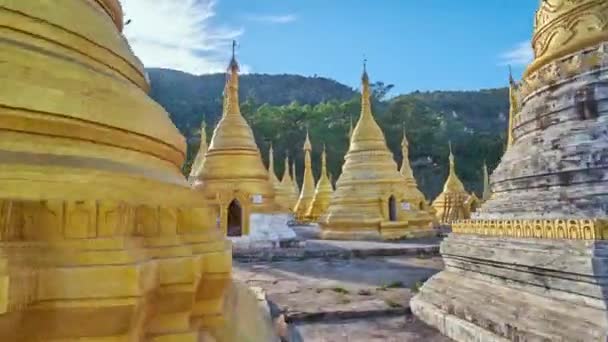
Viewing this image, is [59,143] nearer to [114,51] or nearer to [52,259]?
[52,259]

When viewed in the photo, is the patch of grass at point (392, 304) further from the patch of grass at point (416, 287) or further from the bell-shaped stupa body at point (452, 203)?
the bell-shaped stupa body at point (452, 203)

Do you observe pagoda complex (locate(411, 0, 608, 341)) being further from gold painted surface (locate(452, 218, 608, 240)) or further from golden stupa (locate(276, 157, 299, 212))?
golden stupa (locate(276, 157, 299, 212))

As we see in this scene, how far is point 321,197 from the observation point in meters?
26.8

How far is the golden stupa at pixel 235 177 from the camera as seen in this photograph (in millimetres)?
13258

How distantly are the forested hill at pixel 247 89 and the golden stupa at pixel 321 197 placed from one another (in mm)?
49433

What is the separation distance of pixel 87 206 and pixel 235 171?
1120cm

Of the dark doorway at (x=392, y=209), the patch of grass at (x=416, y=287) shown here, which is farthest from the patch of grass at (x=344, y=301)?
the dark doorway at (x=392, y=209)

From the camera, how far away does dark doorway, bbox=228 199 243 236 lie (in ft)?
45.1

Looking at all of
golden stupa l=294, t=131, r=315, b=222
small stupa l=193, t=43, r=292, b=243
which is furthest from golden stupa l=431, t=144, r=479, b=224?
small stupa l=193, t=43, r=292, b=243

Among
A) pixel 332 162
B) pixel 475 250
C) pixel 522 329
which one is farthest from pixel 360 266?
pixel 332 162

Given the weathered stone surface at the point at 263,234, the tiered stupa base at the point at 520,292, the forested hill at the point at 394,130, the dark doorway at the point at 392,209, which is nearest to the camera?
the tiered stupa base at the point at 520,292

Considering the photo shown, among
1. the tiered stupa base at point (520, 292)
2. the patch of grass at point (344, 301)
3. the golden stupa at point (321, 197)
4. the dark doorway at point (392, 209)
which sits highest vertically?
the golden stupa at point (321, 197)

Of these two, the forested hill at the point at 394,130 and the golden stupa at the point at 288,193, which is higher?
the forested hill at the point at 394,130

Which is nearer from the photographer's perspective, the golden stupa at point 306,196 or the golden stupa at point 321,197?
the golden stupa at point 321,197
